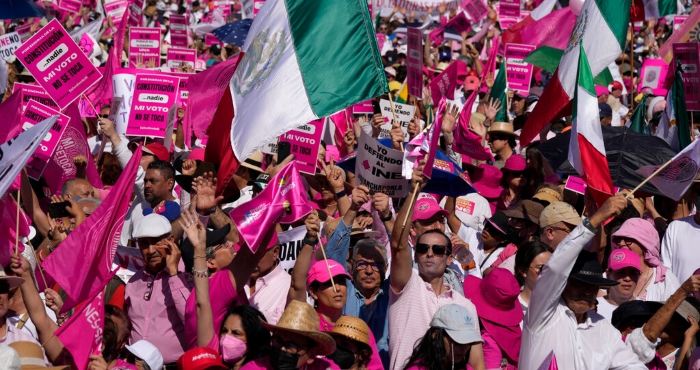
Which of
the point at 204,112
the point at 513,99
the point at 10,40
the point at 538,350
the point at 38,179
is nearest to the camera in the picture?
the point at 538,350

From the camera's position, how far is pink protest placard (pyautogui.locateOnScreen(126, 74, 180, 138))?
32.8 feet

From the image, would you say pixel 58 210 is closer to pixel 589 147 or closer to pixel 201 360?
pixel 201 360

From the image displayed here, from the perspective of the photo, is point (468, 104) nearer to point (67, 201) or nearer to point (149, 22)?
point (67, 201)

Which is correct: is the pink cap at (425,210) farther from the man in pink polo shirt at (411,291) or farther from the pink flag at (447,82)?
the pink flag at (447,82)

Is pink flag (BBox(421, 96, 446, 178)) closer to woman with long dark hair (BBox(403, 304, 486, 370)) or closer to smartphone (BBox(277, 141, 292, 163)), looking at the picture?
woman with long dark hair (BBox(403, 304, 486, 370))

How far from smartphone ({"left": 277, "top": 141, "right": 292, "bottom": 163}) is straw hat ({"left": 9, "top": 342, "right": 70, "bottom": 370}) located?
3.73 m

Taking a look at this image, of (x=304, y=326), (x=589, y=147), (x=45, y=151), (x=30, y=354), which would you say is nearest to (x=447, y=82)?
(x=45, y=151)

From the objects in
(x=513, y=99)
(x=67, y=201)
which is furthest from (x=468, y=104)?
(x=67, y=201)

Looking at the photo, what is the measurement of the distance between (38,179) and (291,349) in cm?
476

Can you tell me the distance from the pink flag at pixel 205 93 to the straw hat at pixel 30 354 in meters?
5.17

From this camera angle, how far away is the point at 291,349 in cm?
516

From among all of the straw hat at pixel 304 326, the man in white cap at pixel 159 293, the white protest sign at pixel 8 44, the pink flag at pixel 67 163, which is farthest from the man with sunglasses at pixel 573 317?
the white protest sign at pixel 8 44

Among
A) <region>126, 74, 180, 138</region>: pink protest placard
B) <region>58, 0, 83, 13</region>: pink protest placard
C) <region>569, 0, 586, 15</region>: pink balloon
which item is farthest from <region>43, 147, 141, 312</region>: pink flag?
<region>58, 0, 83, 13</region>: pink protest placard

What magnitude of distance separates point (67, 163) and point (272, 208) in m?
3.93
